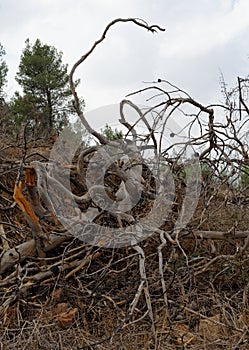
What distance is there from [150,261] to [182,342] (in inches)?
31.6

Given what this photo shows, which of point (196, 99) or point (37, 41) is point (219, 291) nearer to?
point (196, 99)

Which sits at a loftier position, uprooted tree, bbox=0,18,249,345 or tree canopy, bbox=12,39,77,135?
tree canopy, bbox=12,39,77,135

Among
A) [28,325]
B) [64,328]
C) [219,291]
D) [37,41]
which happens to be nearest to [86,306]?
[64,328]

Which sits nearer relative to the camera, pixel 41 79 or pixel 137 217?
pixel 137 217

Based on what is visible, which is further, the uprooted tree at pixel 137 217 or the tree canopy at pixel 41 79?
the tree canopy at pixel 41 79

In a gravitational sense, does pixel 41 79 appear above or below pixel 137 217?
above

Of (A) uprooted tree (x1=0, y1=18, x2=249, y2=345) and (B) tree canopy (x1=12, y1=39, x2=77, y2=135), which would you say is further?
(B) tree canopy (x1=12, y1=39, x2=77, y2=135)

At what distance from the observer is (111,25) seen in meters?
2.91

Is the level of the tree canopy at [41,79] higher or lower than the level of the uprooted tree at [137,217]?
higher

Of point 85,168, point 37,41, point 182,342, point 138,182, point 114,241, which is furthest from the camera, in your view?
point 37,41

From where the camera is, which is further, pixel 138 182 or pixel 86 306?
pixel 138 182

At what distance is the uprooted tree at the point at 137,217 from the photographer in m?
2.63

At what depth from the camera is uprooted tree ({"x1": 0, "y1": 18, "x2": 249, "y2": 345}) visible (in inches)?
104

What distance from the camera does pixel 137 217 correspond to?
118 inches
